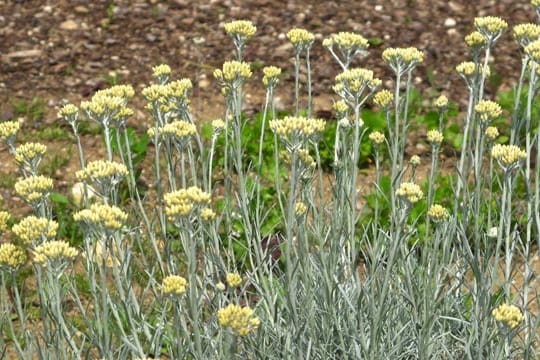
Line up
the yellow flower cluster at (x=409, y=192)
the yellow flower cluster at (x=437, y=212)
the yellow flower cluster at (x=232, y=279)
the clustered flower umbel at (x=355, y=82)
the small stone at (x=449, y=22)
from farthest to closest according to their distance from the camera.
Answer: the small stone at (x=449, y=22) → the yellow flower cluster at (x=437, y=212) → the clustered flower umbel at (x=355, y=82) → the yellow flower cluster at (x=232, y=279) → the yellow flower cluster at (x=409, y=192)

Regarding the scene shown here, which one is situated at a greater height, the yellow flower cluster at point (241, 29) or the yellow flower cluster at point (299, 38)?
the yellow flower cluster at point (241, 29)

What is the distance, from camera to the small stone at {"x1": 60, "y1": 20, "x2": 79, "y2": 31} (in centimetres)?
600

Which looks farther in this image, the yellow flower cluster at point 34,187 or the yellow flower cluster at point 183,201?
the yellow flower cluster at point 34,187

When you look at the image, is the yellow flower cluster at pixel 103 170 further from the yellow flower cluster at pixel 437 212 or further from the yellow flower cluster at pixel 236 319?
the yellow flower cluster at pixel 437 212

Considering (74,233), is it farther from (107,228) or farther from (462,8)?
(462,8)

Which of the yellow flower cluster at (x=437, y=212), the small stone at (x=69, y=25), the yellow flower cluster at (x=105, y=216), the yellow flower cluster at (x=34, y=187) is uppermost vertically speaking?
the yellow flower cluster at (x=105, y=216)

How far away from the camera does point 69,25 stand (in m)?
6.03

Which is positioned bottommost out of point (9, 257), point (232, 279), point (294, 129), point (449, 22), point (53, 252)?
point (449, 22)

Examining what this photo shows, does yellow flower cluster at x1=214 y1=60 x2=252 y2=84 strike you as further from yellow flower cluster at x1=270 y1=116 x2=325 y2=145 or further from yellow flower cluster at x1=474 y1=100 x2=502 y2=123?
yellow flower cluster at x1=474 y1=100 x2=502 y2=123

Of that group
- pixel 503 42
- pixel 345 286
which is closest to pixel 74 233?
pixel 345 286

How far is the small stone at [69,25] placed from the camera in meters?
6.00

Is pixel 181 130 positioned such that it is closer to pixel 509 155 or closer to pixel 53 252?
pixel 53 252

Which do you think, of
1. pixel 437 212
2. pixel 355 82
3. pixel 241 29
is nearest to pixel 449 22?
pixel 241 29

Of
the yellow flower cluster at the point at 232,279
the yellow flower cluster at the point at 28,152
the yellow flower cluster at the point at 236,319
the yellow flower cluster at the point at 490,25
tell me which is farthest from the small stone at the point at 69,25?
the yellow flower cluster at the point at 236,319
